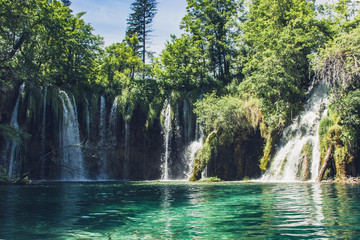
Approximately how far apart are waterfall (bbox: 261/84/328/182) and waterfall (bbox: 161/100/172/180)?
10.1m

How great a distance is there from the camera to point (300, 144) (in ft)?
60.5

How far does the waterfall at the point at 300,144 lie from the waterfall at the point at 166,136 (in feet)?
A: 33.2

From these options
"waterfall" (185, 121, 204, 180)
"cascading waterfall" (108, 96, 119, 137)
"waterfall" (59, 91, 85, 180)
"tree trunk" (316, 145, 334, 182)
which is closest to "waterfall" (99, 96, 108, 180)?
"cascading waterfall" (108, 96, 119, 137)

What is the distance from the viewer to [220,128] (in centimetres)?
2361

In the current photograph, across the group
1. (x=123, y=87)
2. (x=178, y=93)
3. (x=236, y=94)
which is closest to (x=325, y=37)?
(x=236, y=94)

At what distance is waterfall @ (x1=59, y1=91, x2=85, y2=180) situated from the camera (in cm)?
2575

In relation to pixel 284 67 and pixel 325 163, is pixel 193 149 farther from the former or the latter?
pixel 325 163

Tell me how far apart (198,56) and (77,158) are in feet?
51.8

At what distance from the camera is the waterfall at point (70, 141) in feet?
84.5

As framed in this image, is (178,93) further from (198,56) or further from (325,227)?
(325,227)

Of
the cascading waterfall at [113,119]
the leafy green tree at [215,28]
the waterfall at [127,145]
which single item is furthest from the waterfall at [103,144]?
the leafy green tree at [215,28]

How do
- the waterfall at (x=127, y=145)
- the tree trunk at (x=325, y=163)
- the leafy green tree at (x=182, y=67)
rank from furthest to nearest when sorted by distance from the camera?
the leafy green tree at (x=182, y=67) < the waterfall at (x=127, y=145) < the tree trunk at (x=325, y=163)

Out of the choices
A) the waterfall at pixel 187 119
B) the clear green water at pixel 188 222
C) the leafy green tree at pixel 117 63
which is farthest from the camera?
the leafy green tree at pixel 117 63

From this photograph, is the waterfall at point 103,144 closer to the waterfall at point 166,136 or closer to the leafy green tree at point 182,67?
the waterfall at point 166,136
